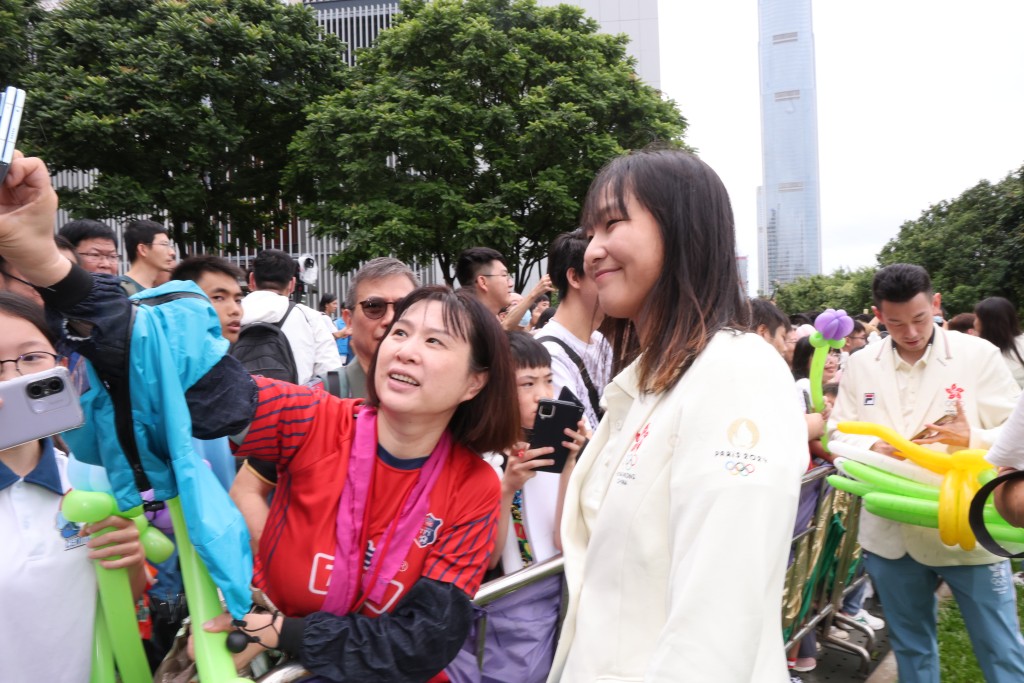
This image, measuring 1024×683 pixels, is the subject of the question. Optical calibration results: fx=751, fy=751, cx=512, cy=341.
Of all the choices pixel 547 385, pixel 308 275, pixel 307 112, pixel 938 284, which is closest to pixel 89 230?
pixel 308 275

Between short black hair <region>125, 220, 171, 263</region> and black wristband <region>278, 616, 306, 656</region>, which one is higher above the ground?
short black hair <region>125, 220, 171, 263</region>

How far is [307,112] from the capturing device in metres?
19.3

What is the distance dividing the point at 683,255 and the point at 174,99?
20.4 metres

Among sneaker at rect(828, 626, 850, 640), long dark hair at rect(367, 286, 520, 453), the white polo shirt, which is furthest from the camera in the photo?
sneaker at rect(828, 626, 850, 640)

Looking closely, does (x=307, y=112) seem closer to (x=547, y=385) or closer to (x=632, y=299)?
(x=547, y=385)

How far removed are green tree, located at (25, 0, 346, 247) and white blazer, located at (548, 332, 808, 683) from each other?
19.2m

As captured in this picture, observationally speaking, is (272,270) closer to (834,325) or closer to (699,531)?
(834,325)

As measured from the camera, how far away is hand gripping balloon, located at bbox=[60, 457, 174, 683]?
1.60m

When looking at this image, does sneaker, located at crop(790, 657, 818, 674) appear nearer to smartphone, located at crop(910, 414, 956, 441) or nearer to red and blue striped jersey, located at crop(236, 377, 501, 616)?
smartphone, located at crop(910, 414, 956, 441)

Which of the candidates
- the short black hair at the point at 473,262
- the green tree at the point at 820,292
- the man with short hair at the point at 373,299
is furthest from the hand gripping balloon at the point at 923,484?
the green tree at the point at 820,292

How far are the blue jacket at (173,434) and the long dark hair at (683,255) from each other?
85cm

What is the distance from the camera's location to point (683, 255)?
1.42 metres

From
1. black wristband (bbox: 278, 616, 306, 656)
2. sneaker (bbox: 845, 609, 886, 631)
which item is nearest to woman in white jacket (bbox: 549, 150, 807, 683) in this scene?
black wristband (bbox: 278, 616, 306, 656)

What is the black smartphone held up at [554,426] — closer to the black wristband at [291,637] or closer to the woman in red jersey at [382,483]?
the woman in red jersey at [382,483]
